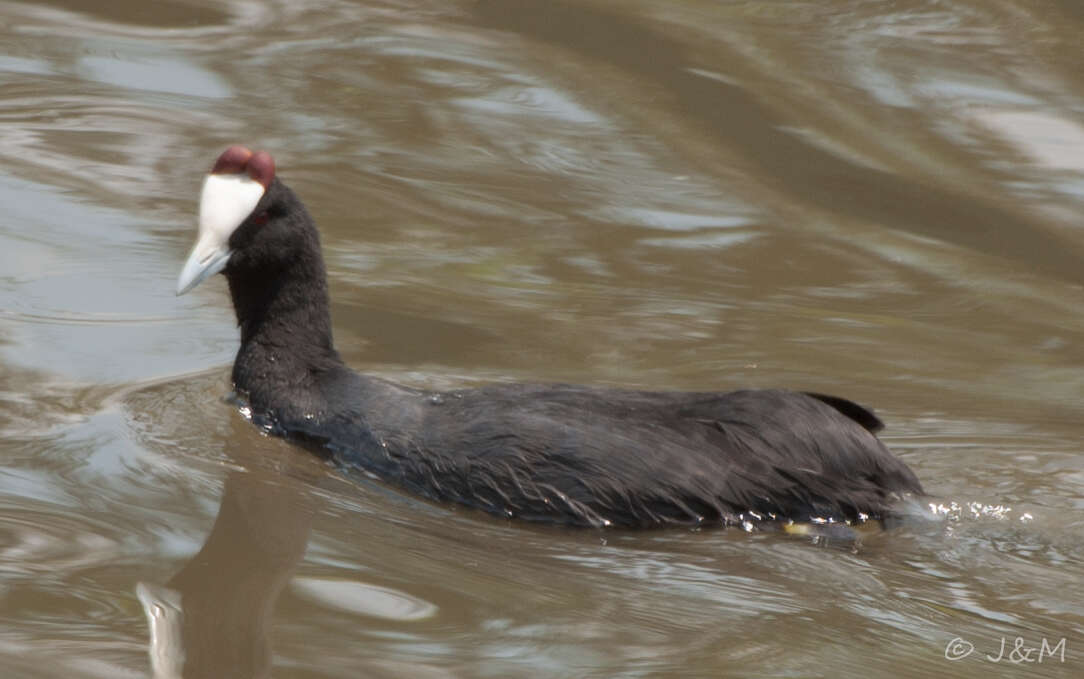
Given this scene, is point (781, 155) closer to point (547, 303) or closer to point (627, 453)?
point (547, 303)

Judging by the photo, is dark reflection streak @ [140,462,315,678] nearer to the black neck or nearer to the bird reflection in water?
the bird reflection in water

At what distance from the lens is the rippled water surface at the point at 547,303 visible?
161 inches

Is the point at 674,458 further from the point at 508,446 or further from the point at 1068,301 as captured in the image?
the point at 1068,301

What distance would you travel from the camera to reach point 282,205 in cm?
536

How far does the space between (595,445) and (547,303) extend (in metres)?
1.67

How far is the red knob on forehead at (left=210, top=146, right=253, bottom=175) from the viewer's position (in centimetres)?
524

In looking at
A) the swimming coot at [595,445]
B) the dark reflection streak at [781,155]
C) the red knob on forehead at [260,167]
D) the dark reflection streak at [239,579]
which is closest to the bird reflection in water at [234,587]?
the dark reflection streak at [239,579]

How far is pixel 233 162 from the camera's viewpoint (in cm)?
525

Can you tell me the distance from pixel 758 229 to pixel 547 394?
8.34 feet

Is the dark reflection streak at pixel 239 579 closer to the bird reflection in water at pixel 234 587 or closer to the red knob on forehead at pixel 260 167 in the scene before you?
the bird reflection in water at pixel 234 587

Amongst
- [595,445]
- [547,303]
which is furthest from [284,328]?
[547,303]

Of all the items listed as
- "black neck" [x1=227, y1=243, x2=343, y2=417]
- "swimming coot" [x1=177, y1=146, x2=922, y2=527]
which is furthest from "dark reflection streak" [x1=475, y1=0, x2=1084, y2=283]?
"black neck" [x1=227, y1=243, x2=343, y2=417]

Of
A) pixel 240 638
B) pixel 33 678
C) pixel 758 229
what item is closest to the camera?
pixel 33 678

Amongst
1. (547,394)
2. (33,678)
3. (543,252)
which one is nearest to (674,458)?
(547,394)
